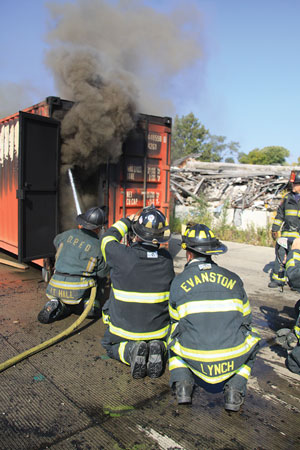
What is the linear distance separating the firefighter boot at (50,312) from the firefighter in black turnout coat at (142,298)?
102 cm

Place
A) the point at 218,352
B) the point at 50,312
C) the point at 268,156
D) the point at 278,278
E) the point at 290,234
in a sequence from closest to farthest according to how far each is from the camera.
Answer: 1. the point at 218,352
2. the point at 50,312
3. the point at 278,278
4. the point at 290,234
5. the point at 268,156

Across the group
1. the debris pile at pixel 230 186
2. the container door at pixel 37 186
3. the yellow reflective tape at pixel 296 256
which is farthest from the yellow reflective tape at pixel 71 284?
the debris pile at pixel 230 186

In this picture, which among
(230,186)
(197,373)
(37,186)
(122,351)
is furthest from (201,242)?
Result: (230,186)

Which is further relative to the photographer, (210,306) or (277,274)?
(277,274)

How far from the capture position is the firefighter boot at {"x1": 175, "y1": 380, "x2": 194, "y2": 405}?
2.32m

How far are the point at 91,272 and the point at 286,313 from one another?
2.50m

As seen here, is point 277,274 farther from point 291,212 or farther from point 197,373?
point 197,373

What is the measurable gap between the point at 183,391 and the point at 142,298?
2.42 ft

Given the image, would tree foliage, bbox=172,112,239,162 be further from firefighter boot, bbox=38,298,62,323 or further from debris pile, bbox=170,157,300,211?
firefighter boot, bbox=38,298,62,323

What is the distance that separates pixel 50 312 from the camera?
3680 millimetres

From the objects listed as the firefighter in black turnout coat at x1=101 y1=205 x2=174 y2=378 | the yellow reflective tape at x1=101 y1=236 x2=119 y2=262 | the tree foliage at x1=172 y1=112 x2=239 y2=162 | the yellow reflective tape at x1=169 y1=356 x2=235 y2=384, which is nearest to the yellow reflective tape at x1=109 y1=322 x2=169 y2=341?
the firefighter in black turnout coat at x1=101 y1=205 x2=174 y2=378

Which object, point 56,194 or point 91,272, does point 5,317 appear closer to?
point 91,272

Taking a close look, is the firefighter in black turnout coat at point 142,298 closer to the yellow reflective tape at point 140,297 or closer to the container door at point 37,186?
the yellow reflective tape at point 140,297

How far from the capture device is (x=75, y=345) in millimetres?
3336
